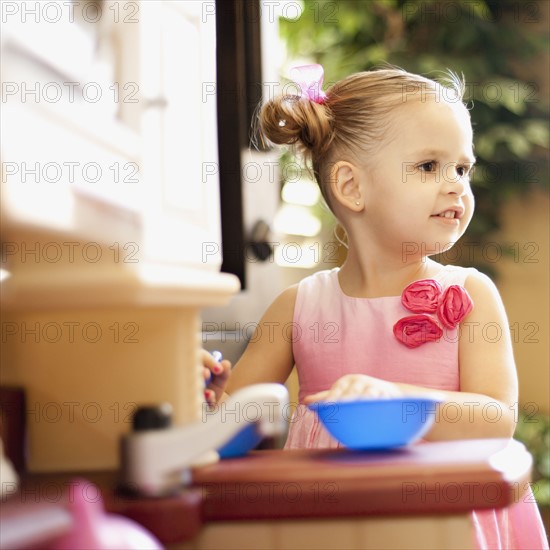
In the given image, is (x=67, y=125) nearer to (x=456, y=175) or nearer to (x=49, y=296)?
(x=49, y=296)

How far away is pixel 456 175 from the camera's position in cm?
132

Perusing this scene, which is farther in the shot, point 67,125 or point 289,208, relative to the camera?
point 289,208

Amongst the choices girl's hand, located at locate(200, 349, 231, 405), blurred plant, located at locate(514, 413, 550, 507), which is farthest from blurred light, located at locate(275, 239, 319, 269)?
girl's hand, located at locate(200, 349, 231, 405)

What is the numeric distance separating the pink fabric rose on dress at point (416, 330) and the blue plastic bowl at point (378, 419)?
0.39 metres

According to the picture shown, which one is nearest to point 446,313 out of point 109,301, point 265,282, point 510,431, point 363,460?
point 510,431

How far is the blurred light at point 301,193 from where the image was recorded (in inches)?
133

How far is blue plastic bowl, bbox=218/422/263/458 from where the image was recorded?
0.99 meters

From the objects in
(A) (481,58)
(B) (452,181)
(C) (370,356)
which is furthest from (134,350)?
(A) (481,58)

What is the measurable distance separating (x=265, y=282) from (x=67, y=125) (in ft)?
4.30

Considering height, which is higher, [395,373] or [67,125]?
[67,125]

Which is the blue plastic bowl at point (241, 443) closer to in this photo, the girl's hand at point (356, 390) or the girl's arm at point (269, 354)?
the girl's hand at point (356, 390)

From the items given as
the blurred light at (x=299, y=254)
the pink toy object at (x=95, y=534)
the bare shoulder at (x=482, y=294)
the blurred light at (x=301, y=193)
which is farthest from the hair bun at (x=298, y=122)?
A: the blurred light at (x=301, y=193)

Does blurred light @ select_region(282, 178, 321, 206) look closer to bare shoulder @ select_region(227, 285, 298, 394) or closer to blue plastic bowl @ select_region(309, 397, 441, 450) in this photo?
bare shoulder @ select_region(227, 285, 298, 394)

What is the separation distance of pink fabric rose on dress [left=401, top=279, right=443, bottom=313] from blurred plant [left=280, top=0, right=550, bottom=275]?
6.30 ft
